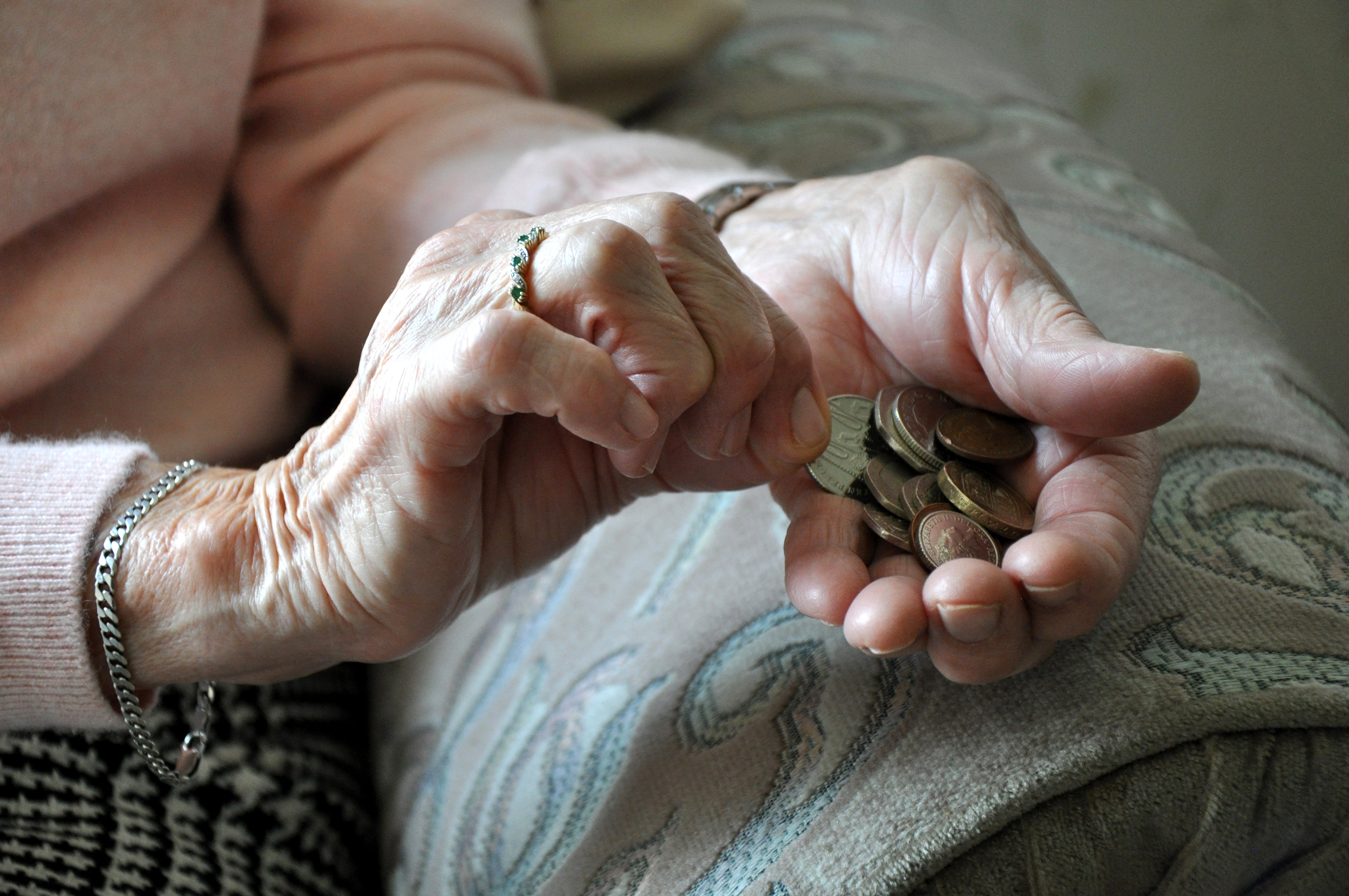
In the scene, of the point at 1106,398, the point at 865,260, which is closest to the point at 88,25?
the point at 865,260

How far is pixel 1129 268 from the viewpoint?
757mm

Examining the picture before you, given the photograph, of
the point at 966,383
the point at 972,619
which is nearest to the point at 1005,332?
the point at 966,383

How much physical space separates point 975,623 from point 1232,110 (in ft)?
6.45

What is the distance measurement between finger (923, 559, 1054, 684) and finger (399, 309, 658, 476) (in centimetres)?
16

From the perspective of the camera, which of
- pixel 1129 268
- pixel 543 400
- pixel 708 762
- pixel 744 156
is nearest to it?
pixel 543 400

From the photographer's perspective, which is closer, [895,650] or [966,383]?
[895,650]

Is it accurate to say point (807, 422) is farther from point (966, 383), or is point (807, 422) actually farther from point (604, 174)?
point (604, 174)

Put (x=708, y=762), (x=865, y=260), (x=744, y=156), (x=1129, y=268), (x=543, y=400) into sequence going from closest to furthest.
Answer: (x=543, y=400) < (x=708, y=762) < (x=865, y=260) < (x=1129, y=268) < (x=744, y=156)

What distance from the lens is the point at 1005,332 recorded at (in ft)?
1.76

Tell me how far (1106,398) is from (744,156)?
2.30 feet

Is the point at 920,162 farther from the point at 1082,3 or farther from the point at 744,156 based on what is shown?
the point at 1082,3

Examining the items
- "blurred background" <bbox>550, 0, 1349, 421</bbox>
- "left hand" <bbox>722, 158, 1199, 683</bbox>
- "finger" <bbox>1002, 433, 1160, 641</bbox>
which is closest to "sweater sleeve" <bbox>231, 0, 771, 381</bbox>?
"left hand" <bbox>722, 158, 1199, 683</bbox>

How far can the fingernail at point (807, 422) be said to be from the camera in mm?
539

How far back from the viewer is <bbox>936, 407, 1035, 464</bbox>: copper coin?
1.86 feet
